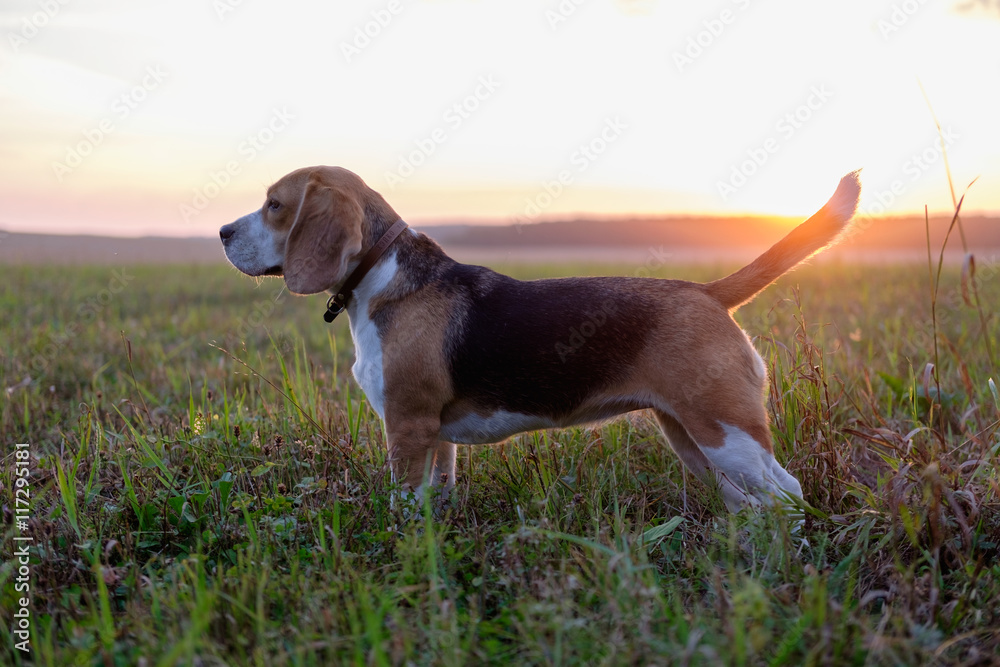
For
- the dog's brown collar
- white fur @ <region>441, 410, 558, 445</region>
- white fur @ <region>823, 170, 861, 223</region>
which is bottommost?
white fur @ <region>441, 410, 558, 445</region>

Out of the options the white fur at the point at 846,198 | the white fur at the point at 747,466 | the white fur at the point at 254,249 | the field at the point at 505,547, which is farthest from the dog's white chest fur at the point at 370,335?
the white fur at the point at 846,198

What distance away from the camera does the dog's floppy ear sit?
11.9ft

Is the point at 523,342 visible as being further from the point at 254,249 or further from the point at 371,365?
the point at 254,249

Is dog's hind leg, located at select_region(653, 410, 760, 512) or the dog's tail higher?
the dog's tail

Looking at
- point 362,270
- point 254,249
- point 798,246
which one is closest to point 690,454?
point 798,246

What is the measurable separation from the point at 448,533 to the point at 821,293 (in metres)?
9.84

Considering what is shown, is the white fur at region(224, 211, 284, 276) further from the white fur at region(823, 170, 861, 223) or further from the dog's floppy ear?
the white fur at region(823, 170, 861, 223)

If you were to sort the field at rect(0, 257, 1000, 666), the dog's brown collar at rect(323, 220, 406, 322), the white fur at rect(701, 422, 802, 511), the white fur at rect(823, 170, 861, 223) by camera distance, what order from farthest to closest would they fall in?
the dog's brown collar at rect(323, 220, 406, 322), the white fur at rect(823, 170, 861, 223), the white fur at rect(701, 422, 802, 511), the field at rect(0, 257, 1000, 666)

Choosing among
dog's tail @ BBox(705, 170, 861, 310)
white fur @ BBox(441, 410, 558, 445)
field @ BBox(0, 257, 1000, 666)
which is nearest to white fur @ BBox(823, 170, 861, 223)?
dog's tail @ BBox(705, 170, 861, 310)

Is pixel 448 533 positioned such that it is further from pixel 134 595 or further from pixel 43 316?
pixel 43 316

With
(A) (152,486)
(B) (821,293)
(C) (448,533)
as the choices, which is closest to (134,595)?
(A) (152,486)

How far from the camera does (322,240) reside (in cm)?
366

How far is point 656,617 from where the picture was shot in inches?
93.6

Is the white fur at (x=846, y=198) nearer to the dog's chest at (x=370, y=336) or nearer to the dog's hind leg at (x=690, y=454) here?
the dog's hind leg at (x=690, y=454)
